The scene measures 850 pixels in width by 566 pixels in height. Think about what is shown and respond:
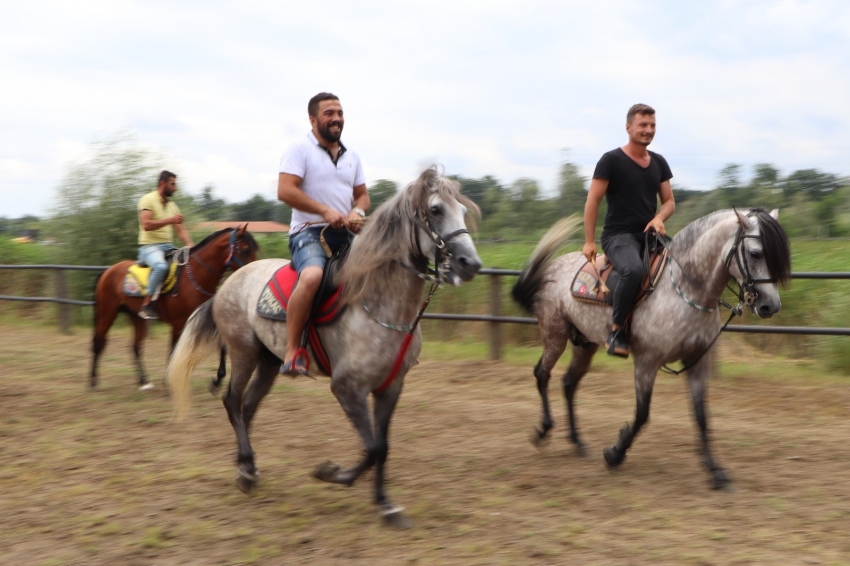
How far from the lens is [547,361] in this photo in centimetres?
678

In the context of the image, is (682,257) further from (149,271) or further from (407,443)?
(149,271)

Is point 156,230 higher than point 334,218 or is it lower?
lower

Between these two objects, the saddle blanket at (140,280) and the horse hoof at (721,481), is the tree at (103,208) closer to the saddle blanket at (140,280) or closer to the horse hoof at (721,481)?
the saddle blanket at (140,280)

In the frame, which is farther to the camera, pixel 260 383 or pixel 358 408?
pixel 260 383

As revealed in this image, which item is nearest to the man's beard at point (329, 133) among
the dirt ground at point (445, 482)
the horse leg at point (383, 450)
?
the horse leg at point (383, 450)

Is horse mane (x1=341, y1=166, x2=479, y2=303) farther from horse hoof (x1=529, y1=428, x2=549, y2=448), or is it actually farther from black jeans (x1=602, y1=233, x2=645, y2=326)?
horse hoof (x1=529, y1=428, x2=549, y2=448)

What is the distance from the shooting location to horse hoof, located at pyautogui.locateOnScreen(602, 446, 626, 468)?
5.79 metres

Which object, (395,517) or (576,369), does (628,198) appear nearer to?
(576,369)

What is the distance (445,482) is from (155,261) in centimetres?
524

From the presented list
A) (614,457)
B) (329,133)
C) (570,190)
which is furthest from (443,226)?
(570,190)

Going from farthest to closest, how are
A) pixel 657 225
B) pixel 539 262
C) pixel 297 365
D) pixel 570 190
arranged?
pixel 570 190, pixel 539 262, pixel 657 225, pixel 297 365

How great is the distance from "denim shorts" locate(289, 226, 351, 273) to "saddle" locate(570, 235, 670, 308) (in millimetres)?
1944

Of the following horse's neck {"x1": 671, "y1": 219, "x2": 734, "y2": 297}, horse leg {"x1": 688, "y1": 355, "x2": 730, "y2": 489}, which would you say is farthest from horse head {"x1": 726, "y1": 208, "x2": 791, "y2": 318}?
horse leg {"x1": 688, "y1": 355, "x2": 730, "y2": 489}

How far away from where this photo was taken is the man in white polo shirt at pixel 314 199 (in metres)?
5.02
